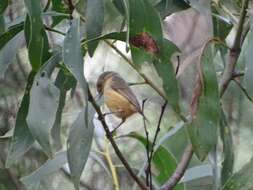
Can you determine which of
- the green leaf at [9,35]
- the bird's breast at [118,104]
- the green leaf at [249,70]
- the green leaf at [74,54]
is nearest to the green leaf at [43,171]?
the bird's breast at [118,104]

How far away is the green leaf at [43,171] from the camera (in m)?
1.43

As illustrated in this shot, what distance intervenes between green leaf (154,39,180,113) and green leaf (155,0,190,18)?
0.19 metres

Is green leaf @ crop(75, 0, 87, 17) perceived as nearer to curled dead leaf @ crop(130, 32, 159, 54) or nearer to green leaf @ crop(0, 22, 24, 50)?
green leaf @ crop(0, 22, 24, 50)

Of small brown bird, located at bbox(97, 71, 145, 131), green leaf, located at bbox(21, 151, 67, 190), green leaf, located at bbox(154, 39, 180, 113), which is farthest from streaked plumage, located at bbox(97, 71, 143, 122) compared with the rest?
green leaf, located at bbox(154, 39, 180, 113)

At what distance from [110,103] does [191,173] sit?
0.92 ft

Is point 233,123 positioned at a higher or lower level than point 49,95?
lower

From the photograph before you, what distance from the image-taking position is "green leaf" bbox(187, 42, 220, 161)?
1.17 metres

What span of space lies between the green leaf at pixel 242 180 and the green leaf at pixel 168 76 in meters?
0.16

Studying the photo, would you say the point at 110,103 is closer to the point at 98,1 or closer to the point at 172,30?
the point at 98,1

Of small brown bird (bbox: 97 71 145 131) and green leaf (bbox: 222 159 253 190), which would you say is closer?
green leaf (bbox: 222 159 253 190)

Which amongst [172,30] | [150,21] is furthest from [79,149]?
[172,30]

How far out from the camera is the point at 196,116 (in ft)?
3.93

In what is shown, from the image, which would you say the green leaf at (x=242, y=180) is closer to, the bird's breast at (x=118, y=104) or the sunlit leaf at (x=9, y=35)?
the bird's breast at (x=118, y=104)

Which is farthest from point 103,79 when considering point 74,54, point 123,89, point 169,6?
point 74,54
